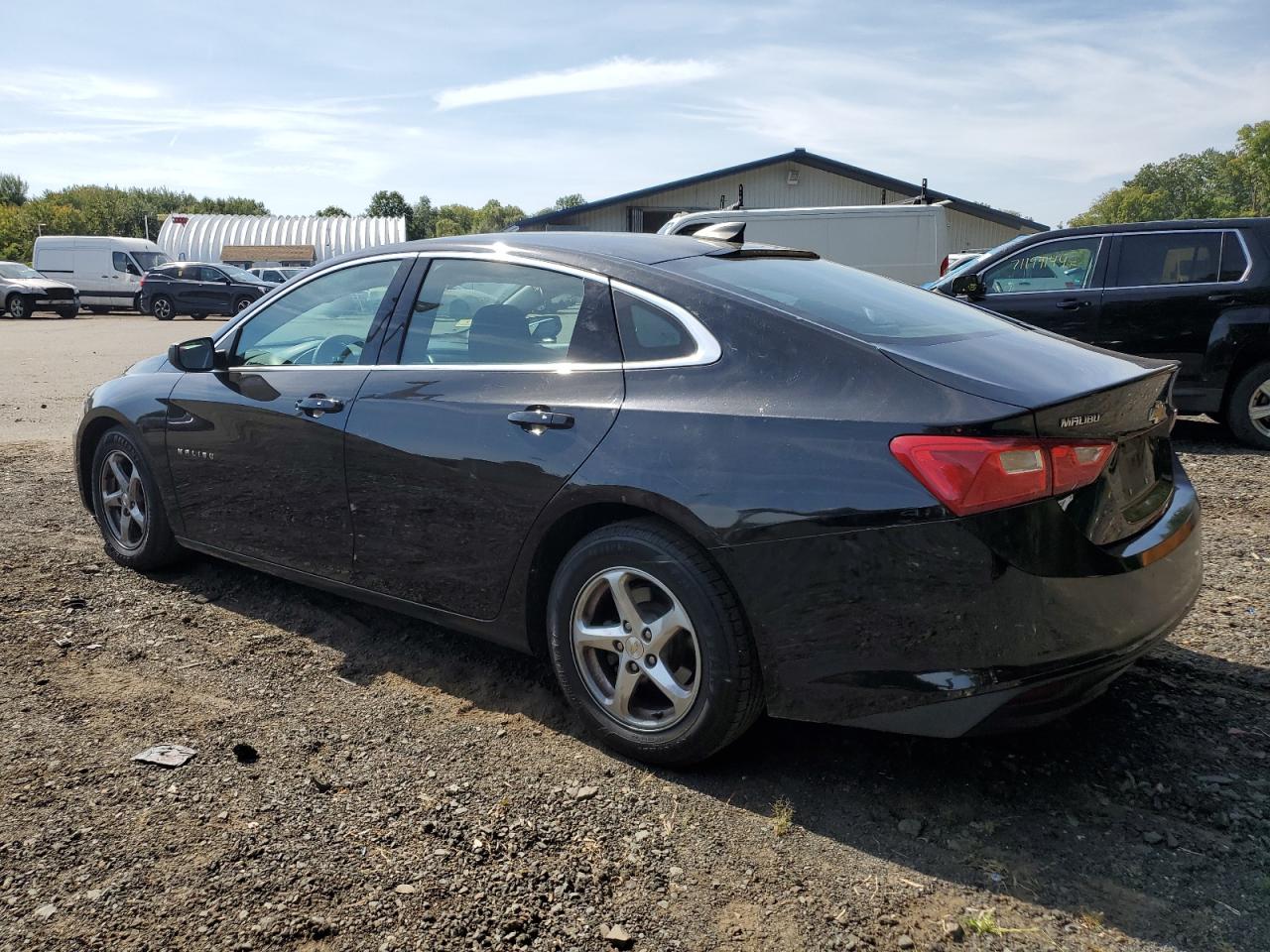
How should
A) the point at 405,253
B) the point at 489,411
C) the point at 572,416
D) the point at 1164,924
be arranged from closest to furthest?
1. the point at 1164,924
2. the point at 572,416
3. the point at 489,411
4. the point at 405,253

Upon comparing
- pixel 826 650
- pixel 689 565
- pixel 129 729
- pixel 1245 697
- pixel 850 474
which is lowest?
pixel 129 729

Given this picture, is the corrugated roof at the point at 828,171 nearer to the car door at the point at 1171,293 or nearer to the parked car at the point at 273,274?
the parked car at the point at 273,274

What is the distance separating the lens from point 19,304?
1194 inches

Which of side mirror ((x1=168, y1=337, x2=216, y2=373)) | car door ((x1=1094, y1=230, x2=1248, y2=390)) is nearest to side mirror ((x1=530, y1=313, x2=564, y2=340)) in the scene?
side mirror ((x1=168, y1=337, x2=216, y2=373))

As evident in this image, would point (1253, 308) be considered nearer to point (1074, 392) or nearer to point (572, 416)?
point (1074, 392)

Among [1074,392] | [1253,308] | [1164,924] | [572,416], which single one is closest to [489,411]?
[572,416]

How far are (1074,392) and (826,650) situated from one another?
95 centimetres

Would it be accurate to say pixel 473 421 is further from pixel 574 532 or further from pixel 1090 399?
pixel 1090 399

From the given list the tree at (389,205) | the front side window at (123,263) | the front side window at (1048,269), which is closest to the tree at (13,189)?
the tree at (389,205)

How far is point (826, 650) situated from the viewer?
8.81ft

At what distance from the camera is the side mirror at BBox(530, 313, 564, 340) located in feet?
11.1

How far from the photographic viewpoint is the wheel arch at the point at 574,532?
2.85m

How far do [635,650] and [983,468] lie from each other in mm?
1152

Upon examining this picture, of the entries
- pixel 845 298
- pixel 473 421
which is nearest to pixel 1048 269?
pixel 845 298
